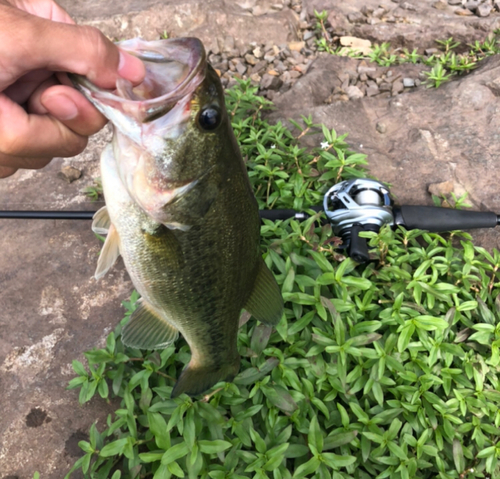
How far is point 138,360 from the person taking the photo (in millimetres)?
2332

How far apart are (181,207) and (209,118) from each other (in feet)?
1.02

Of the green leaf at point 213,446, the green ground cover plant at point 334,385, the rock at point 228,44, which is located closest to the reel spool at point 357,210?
the green ground cover plant at point 334,385

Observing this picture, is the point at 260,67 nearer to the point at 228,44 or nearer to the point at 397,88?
the point at 228,44

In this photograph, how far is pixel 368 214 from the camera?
2.56m

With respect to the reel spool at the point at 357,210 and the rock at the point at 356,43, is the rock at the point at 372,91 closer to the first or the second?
the rock at the point at 356,43

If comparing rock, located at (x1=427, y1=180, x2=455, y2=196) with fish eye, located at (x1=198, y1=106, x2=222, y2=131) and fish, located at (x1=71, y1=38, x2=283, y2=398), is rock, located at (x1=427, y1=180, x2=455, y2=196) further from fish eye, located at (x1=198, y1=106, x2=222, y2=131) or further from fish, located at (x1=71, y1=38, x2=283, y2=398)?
fish eye, located at (x1=198, y1=106, x2=222, y2=131)

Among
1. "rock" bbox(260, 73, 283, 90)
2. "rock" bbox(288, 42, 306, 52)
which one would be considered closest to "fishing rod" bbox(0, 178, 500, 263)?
"rock" bbox(260, 73, 283, 90)

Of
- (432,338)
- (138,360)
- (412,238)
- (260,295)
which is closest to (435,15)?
(412,238)

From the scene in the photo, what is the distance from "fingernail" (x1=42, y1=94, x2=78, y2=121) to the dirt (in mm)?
1769

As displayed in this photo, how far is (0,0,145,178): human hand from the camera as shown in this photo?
102 cm

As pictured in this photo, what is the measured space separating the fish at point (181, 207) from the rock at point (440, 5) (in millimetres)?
5730

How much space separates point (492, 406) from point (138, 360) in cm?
211

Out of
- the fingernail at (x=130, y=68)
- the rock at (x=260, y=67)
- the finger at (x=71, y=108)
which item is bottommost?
the rock at (x=260, y=67)

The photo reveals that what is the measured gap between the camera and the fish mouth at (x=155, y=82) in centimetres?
110
